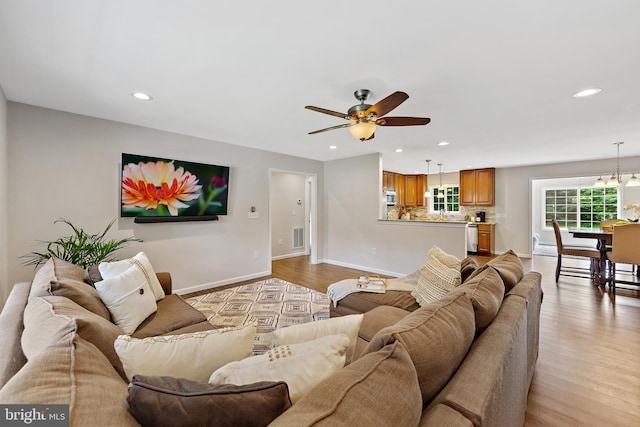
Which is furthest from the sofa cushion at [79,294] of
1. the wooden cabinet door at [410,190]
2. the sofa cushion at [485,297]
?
the wooden cabinet door at [410,190]

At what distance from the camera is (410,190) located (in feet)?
28.4

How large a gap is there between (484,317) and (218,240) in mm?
3903

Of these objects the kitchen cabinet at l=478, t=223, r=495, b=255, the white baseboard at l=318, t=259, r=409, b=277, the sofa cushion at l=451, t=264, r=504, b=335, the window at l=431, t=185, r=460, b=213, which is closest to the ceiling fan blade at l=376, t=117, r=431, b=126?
the sofa cushion at l=451, t=264, r=504, b=335

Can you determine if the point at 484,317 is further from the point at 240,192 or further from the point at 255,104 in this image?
the point at 240,192

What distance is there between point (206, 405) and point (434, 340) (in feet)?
2.33

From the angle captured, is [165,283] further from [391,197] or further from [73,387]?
[391,197]

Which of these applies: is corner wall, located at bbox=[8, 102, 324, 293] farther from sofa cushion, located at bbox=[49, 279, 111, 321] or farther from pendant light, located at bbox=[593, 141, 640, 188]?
pendant light, located at bbox=[593, 141, 640, 188]

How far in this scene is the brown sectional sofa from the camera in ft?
1.99

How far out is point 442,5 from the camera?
1449mm

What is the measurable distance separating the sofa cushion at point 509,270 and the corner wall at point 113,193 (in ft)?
12.1

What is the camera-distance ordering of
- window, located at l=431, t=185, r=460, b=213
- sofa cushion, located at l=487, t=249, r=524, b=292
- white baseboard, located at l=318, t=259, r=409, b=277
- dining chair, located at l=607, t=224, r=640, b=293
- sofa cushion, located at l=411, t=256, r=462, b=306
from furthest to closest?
window, located at l=431, t=185, r=460, b=213, white baseboard, located at l=318, t=259, r=409, b=277, dining chair, located at l=607, t=224, r=640, b=293, sofa cushion, located at l=411, t=256, r=462, b=306, sofa cushion, located at l=487, t=249, r=524, b=292

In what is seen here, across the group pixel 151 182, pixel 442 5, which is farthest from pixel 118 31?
pixel 151 182

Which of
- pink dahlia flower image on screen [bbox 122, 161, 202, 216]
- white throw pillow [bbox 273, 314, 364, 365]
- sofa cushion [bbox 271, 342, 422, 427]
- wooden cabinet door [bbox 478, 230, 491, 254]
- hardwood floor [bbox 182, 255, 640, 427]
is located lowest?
hardwood floor [bbox 182, 255, 640, 427]

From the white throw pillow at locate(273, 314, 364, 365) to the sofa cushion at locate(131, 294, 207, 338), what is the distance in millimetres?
1177
